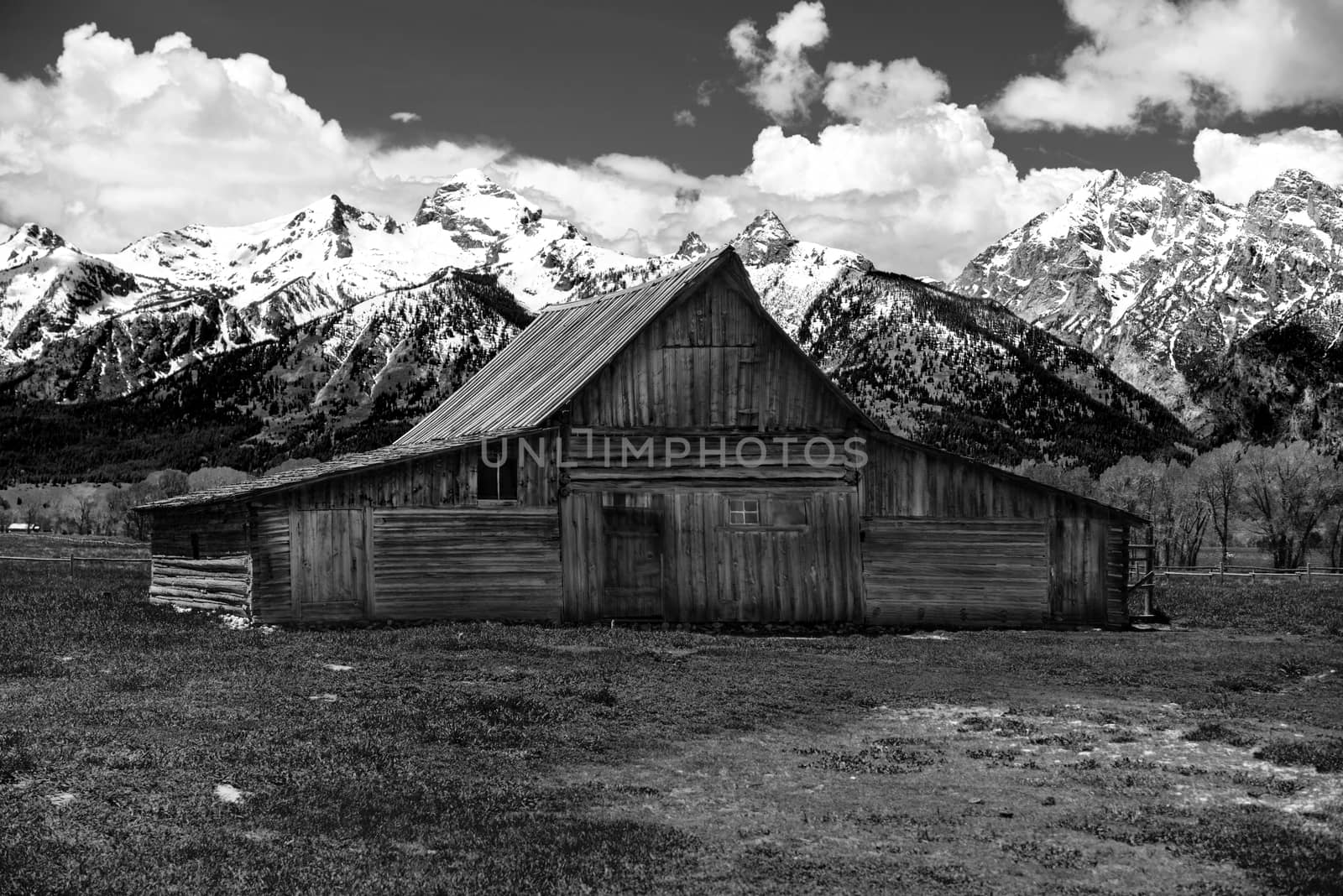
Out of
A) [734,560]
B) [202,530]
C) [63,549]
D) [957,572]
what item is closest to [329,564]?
[202,530]

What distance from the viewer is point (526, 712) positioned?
1791cm

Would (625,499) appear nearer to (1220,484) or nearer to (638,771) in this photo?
(638,771)

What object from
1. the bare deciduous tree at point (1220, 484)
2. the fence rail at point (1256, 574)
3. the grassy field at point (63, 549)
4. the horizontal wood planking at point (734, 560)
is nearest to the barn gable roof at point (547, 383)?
the horizontal wood planking at point (734, 560)

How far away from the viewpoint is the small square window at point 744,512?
1346 inches

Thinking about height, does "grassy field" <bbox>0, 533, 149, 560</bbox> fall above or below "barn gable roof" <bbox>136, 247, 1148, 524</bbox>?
below

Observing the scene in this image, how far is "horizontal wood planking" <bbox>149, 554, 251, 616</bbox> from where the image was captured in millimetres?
30172

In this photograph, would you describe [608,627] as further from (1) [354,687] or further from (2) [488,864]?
(2) [488,864]

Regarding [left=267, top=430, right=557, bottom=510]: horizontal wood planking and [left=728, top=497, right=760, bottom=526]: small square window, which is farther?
[left=728, top=497, right=760, bottom=526]: small square window

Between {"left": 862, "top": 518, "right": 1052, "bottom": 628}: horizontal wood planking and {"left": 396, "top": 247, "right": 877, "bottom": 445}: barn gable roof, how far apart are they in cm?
347

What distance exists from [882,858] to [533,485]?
870 inches

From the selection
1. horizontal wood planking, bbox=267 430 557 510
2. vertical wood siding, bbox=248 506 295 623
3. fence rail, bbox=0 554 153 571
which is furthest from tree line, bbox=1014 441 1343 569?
vertical wood siding, bbox=248 506 295 623

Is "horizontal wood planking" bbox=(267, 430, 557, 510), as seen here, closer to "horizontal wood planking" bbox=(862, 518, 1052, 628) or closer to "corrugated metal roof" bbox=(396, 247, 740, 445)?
"corrugated metal roof" bbox=(396, 247, 740, 445)

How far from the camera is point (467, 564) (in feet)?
104

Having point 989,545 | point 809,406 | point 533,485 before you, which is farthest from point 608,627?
point 989,545
